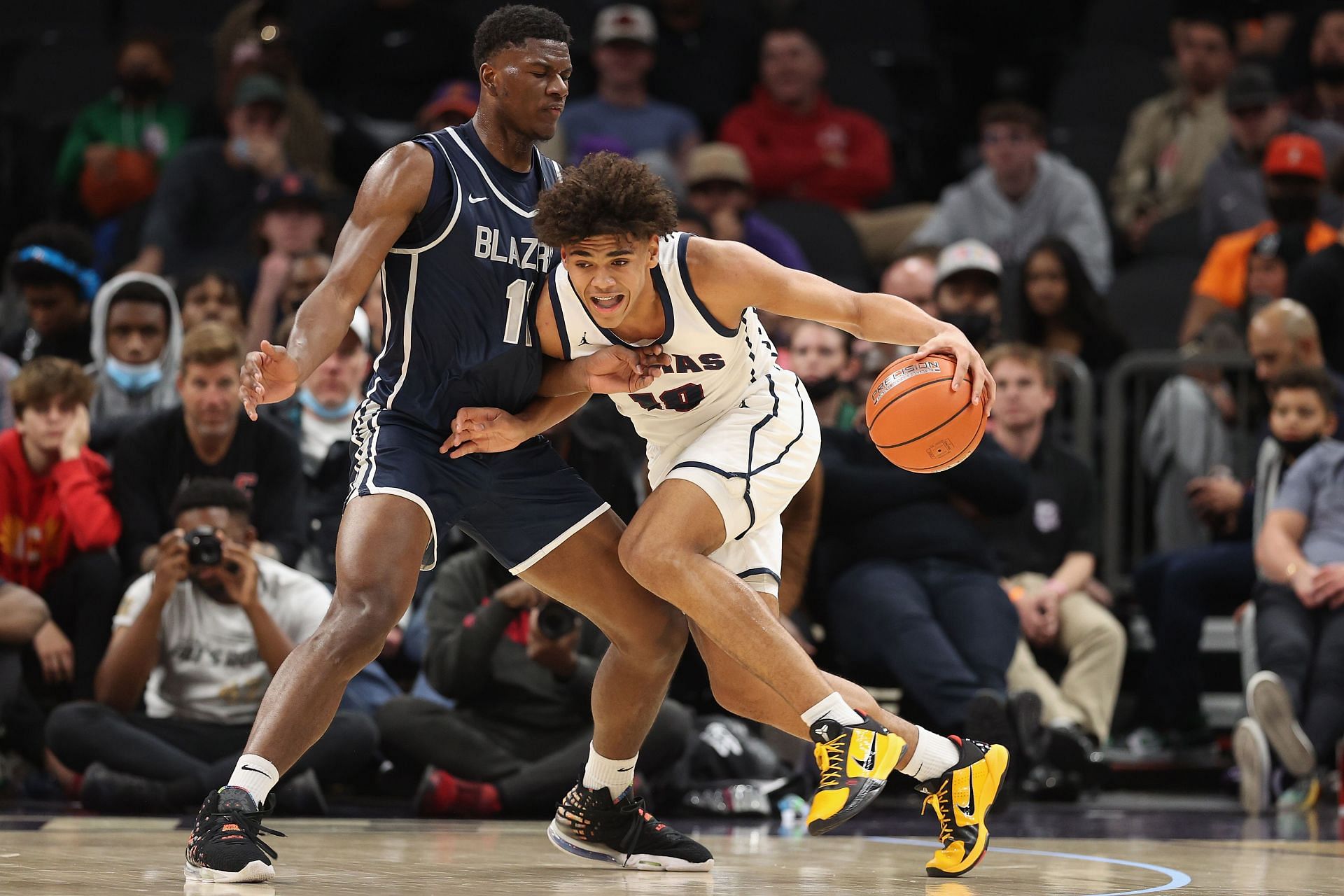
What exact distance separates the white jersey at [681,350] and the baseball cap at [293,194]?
4.35m

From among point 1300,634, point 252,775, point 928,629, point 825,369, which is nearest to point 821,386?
point 825,369

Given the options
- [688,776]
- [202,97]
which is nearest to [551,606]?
[688,776]

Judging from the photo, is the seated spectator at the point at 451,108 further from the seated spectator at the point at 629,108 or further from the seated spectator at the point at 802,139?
the seated spectator at the point at 802,139

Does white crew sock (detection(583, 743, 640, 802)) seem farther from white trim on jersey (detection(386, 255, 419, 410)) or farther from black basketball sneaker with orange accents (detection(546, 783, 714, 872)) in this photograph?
white trim on jersey (detection(386, 255, 419, 410))

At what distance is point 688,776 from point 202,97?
5842 mm

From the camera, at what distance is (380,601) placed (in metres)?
4.15

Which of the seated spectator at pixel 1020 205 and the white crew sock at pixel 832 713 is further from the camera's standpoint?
the seated spectator at pixel 1020 205

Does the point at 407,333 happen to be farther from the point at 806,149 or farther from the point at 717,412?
the point at 806,149

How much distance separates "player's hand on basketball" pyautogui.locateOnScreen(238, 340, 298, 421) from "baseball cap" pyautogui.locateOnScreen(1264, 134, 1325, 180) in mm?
6117

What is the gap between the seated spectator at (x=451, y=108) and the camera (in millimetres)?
8883

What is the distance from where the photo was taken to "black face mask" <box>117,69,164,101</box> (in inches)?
390

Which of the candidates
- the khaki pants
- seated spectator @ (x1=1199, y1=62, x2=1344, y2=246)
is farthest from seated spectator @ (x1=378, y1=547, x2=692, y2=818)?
seated spectator @ (x1=1199, y1=62, x2=1344, y2=246)

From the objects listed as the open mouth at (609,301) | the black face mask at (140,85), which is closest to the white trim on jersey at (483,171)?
the open mouth at (609,301)

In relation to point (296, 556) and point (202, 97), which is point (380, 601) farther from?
point (202, 97)
